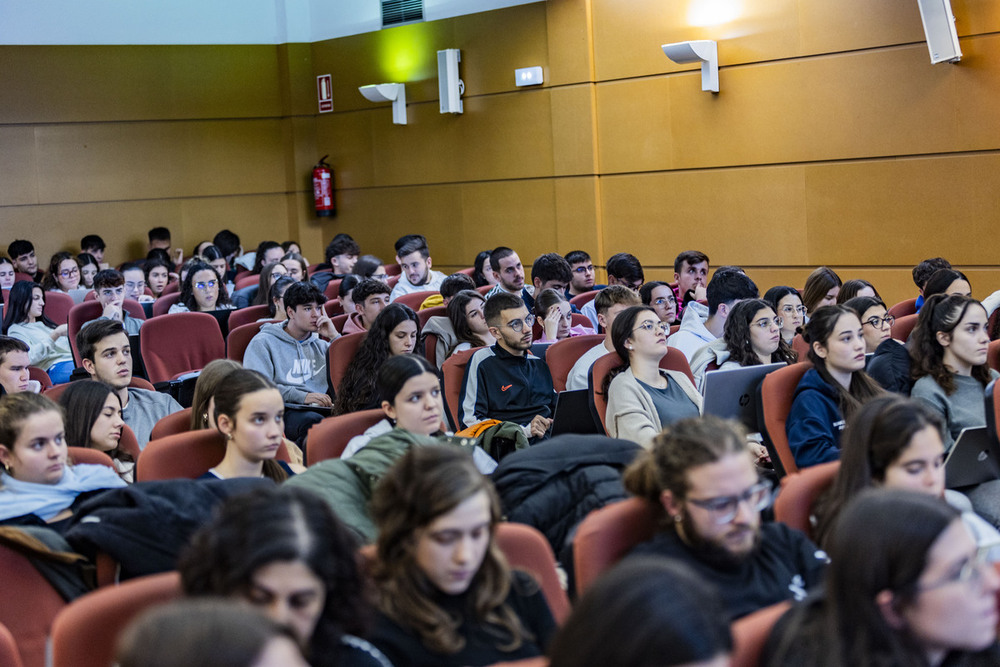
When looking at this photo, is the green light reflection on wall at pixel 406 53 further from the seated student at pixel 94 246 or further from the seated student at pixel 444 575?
the seated student at pixel 444 575

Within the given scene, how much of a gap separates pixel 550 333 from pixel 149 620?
476 centimetres

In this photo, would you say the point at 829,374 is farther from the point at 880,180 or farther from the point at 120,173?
the point at 120,173

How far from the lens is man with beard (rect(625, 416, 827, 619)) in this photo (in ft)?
7.28

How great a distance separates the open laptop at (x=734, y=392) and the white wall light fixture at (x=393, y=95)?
7.33m

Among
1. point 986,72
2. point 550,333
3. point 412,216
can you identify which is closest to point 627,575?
point 550,333

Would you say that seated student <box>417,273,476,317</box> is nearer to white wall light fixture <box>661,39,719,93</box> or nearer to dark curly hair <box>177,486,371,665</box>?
white wall light fixture <box>661,39,719,93</box>

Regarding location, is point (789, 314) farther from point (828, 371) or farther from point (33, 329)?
point (33, 329)

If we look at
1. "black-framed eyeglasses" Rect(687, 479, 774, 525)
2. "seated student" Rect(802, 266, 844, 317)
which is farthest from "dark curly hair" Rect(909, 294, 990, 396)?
"black-framed eyeglasses" Rect(687, 479, 774, 525)

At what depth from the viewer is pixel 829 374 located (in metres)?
3.88

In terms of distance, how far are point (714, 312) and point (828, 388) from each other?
6.26 feet

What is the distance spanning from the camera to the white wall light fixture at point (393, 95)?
10.6 m

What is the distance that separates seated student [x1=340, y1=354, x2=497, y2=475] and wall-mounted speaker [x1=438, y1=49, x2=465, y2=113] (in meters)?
7.14

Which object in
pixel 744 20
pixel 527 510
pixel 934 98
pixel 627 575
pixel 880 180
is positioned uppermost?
pixel 744 20

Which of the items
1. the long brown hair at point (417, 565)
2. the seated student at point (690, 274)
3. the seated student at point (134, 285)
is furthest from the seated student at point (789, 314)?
the seated student at point (134, 285)
